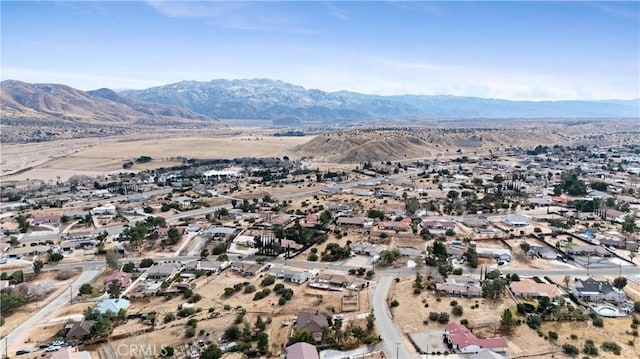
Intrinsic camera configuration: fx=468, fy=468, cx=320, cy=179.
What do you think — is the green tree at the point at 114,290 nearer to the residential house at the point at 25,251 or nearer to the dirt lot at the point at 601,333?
the residential house at the point at 25,251

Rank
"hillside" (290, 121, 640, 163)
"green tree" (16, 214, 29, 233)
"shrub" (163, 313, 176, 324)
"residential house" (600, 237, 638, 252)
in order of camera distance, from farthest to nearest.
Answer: "hillside" (290, 121, 640, 163)
"green tree" (16, 214, 29, 233)
"residential house" (600, 237, 638, 252)
"shrub" (163, 313, 176, 324)

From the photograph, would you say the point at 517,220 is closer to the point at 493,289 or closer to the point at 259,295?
the point at 493,289

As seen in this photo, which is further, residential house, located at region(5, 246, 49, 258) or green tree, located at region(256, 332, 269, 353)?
residential house, located at region(5, 246, 49, 258)

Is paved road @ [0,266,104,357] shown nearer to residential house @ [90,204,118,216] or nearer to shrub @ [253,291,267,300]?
shrub @ [253,291,267,300]

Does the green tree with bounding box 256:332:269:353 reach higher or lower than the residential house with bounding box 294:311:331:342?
lower

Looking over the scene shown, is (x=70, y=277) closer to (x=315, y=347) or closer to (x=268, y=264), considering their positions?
(x=268, y=264)

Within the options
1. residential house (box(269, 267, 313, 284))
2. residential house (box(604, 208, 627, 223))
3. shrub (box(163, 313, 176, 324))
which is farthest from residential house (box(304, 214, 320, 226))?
residential house (box(604, 208, 627, 223))

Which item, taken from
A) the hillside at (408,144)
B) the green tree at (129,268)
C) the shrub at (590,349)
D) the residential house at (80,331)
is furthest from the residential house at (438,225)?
the hillside at (408,144)

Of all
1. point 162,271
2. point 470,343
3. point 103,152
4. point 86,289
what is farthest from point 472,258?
point 103,152
